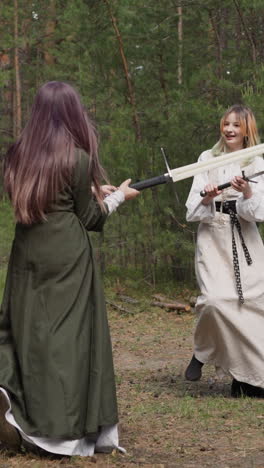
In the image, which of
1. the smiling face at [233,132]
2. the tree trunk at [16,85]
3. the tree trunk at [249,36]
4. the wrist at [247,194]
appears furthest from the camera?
the tree trunk at [16,85]

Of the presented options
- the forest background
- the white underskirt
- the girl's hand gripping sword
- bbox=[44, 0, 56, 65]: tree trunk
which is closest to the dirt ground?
the white underskirt

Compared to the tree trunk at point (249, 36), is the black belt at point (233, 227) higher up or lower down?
lower down

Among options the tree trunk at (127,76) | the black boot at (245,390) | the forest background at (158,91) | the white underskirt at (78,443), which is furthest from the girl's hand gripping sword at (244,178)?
the tree trunk at (127,76)

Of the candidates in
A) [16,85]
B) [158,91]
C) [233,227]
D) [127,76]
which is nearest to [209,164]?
[233,227]

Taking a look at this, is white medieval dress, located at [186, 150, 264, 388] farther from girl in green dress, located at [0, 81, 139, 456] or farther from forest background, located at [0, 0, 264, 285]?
forest background, located at [0, 0, 264, 285]

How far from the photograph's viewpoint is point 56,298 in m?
4.65

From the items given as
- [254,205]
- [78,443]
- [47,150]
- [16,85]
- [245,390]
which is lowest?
[245,390]

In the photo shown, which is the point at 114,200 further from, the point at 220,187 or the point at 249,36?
the point at 249,36

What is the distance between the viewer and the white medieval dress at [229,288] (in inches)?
245

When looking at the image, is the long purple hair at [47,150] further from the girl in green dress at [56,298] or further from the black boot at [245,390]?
the black boot at [245,390]

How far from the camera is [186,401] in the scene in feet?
20.6

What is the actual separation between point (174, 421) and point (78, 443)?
3.99ft

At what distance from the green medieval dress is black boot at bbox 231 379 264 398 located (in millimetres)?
1872

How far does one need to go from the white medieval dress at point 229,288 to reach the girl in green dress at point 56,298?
5.40 feet
